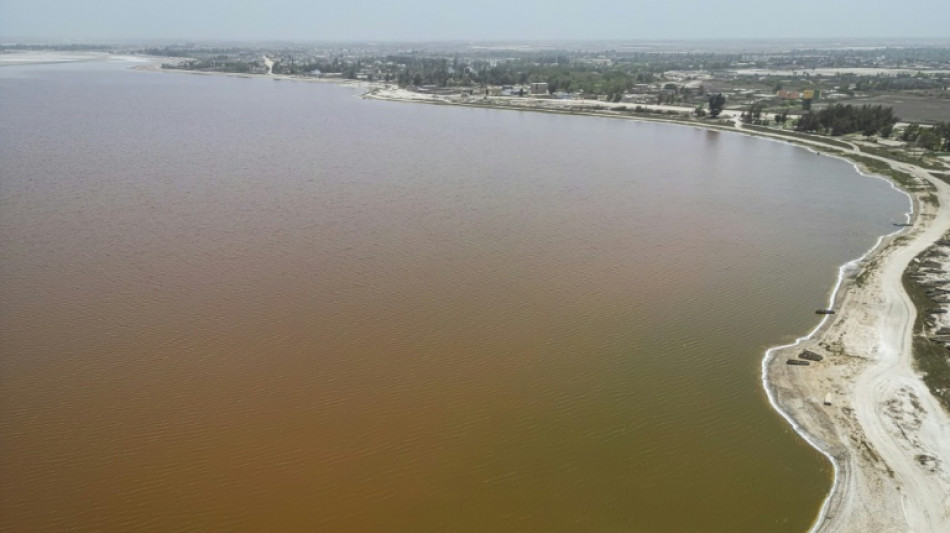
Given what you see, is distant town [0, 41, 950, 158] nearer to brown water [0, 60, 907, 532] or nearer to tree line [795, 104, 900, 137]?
tree line [795, 104, 900, 137]

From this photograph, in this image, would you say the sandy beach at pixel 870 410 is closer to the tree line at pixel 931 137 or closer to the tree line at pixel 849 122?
the tree line at pixel 931 137

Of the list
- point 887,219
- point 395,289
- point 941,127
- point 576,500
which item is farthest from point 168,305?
point 941,127

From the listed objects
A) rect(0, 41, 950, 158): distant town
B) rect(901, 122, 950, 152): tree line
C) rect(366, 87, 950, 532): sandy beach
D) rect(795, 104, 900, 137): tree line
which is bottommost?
rect(366, 87, 950, 532): sandy beach

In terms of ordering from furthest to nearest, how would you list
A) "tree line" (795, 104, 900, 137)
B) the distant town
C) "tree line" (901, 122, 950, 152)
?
the distant town, "tree line" (795, 104, 900, 137), "tree line" (901, 122, 950, 152)

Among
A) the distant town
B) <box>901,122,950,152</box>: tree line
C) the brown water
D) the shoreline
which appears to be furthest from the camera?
the distant town

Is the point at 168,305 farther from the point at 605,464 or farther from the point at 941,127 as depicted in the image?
the point at 941,127

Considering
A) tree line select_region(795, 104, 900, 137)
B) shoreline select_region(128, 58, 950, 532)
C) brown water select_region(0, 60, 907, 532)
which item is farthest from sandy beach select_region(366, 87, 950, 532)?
tree line select_region(795, 104, 900, 137)

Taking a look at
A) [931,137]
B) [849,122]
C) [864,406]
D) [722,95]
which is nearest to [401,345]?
[864,406]

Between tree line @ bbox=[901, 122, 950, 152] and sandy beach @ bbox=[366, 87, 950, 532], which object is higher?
tree line @ bbox=[901, 122, 950, 152]

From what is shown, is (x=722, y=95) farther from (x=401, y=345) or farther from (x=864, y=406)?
(x=401, y=345)
